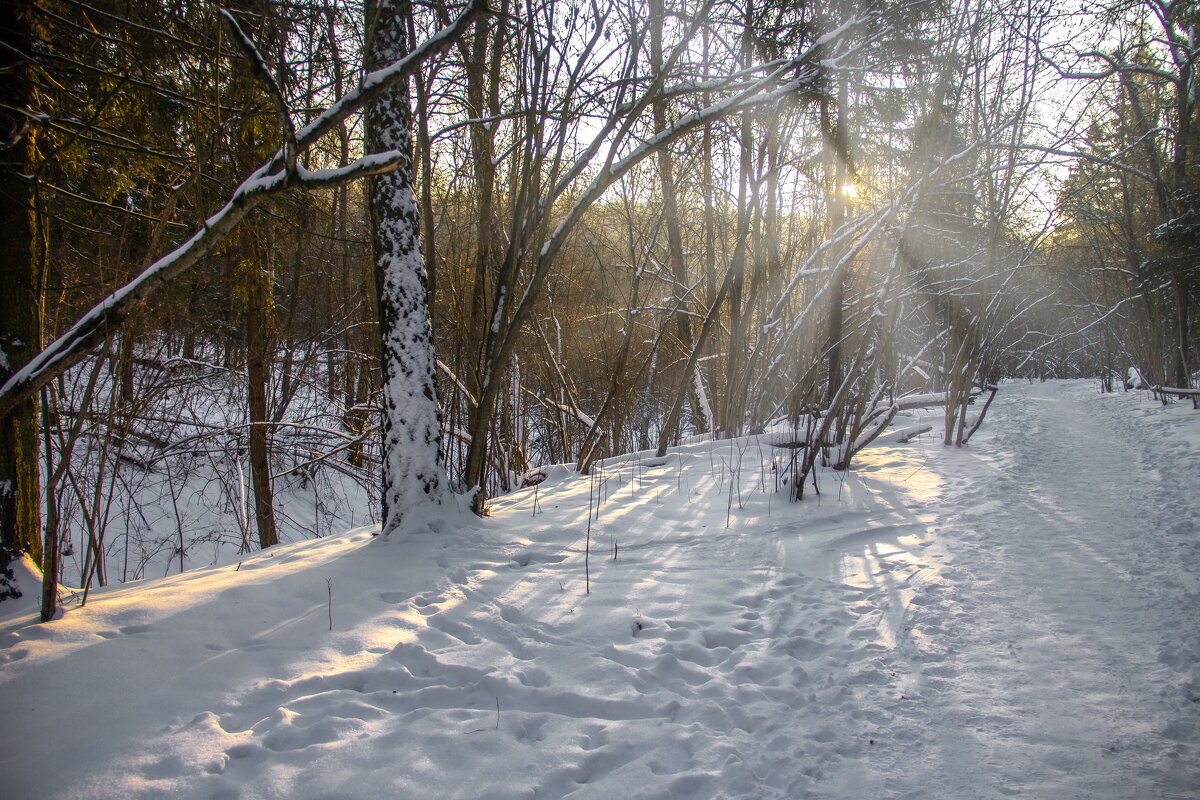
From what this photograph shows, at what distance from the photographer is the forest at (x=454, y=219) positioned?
2773mm

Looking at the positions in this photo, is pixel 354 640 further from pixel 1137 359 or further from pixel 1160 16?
pixel 1137 359

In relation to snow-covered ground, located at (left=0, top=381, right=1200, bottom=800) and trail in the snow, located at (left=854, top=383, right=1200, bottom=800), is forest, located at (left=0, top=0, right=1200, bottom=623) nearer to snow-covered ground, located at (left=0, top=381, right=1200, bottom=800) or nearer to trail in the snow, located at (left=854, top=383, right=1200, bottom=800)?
snow-covered ground, located at (left=0, top=381, right=1200, bottom=800)

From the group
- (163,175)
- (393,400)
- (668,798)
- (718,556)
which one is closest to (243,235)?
(163,175)

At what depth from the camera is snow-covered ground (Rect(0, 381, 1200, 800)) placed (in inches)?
63.1

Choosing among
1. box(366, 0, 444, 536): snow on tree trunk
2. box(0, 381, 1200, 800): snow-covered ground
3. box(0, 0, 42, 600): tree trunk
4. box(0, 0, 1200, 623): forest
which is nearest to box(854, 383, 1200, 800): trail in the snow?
box(0, 381, 1200, 800): snow-covered ground

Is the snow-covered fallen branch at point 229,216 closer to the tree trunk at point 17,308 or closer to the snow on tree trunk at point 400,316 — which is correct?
the tree trunk at point 17,308

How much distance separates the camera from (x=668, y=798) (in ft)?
5.10

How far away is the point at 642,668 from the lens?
218cm

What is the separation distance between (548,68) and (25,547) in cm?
404

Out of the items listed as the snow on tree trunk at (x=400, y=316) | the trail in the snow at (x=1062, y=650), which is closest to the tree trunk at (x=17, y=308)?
the snow on tree trunk at (x=400, y=316)

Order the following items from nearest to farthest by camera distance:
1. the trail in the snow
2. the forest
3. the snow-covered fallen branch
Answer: the trail in the snow → the snow-covered fallen branch → the forest

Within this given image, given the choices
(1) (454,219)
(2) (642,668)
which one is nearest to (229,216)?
(2) (642,668)

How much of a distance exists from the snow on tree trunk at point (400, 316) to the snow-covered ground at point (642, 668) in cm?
33

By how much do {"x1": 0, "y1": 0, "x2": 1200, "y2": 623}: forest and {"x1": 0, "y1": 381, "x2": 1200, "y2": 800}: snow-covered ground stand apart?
62 centimetres
